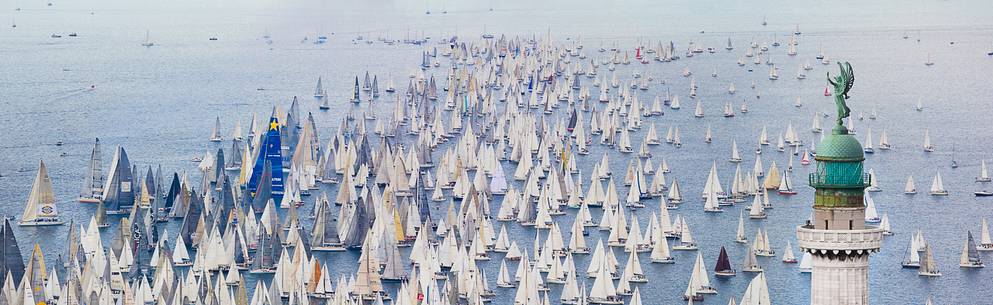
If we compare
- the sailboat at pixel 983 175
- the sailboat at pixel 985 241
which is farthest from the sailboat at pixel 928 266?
the sailboat at pixel 983 175

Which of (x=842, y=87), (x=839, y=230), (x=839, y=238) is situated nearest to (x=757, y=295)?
(x=842, y=87)

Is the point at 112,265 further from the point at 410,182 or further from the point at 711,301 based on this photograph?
the point at 410,182

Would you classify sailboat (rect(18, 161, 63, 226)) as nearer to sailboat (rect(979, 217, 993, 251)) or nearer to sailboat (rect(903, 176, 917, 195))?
sailboat (rect(903, 176, 917, 195))

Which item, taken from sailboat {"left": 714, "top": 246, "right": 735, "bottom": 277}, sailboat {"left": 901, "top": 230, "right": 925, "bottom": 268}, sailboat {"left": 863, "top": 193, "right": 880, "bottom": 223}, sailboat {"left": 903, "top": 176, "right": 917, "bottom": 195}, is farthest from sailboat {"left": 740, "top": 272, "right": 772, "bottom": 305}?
sailboat {"left": 903, "top": 176, "right": 917, "bottom": 195}

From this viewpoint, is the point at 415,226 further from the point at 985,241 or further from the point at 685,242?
the point at 985,241

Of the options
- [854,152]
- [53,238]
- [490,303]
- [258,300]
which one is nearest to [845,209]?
[854,152]

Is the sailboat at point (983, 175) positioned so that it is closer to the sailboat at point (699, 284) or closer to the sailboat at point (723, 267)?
the sailboat at point (723, 267)
